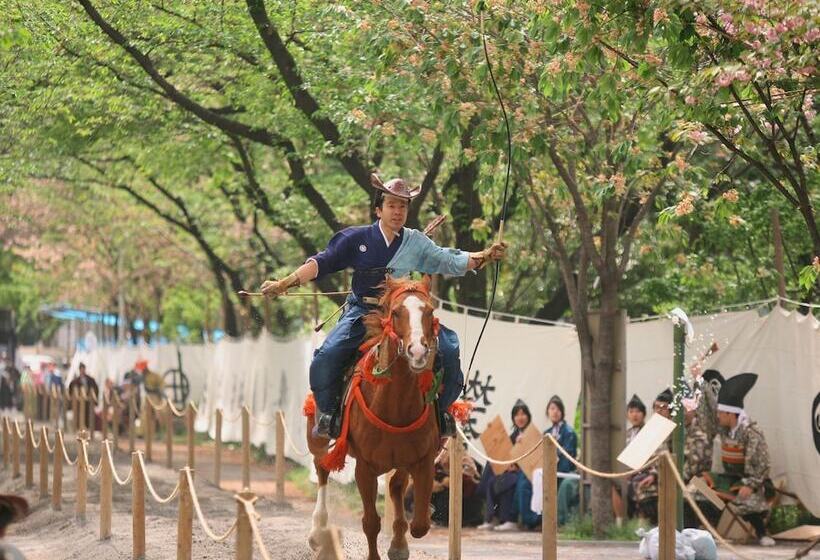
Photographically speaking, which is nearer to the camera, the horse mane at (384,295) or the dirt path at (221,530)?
the horse mane at (384,295)

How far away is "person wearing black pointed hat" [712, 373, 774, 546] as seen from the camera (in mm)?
13461

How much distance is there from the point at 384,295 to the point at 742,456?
5578mm

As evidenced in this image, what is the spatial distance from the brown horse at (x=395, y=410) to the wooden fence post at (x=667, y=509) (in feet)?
5.76

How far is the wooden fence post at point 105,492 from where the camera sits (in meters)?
13.9

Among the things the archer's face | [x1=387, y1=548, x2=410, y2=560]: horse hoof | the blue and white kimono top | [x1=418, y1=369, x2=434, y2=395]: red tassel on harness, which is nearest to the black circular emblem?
the blue and white kimono top

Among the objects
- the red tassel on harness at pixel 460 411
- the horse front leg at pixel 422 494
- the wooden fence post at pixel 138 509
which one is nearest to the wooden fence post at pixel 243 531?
the horse front leg at pixel 422 494

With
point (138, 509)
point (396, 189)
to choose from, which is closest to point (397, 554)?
point (396, 189)

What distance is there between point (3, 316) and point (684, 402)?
40.6 meters

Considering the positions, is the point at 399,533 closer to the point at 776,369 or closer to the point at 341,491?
the point at 776,369

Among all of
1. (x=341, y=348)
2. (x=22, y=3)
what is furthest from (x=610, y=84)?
(x=22, y=3)

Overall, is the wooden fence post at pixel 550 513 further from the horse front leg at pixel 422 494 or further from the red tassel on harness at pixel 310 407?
the red tassel on harness at pixel 310 407

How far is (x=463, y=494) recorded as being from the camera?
15734mm

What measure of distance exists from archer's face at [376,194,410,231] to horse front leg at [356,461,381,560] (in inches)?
73.4

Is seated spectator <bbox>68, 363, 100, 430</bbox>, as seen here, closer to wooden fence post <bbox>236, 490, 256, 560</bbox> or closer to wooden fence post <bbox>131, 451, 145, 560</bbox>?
wooden fence post <bbox>131, 451, 145, 560</bbox>
